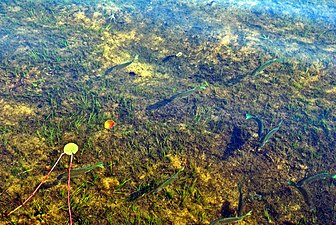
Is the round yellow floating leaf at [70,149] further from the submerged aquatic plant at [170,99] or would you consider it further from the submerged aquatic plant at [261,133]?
the submerged aquatic plant at [261,133]

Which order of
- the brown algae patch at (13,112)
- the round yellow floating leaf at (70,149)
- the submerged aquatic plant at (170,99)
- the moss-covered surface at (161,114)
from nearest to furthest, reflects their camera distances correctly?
the moss-covered surface at (161,114) < the round yellow floating leaf at (70,149) < the brown algae patch at (13,112) < the submerged aquatic plant at (170,99)

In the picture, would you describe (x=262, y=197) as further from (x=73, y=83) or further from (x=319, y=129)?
(x=73, y=83)

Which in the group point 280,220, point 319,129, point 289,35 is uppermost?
point 289,35

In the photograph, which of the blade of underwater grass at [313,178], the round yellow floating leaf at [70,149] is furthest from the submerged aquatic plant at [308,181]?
the round yellow floating leaf at [70,149]

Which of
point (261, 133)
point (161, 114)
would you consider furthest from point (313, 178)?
point (161, 114)

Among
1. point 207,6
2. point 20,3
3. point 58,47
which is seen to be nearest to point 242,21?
point 207,6

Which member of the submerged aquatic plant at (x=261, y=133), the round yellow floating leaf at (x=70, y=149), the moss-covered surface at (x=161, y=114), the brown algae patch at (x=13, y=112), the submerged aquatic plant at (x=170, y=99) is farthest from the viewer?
the submerged aquatic plant at (x=170, y=99)

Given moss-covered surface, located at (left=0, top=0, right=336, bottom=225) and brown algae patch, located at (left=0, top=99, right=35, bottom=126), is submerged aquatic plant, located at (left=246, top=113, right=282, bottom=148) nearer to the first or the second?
moss-covered surface, located at (left=0, top=0, right=336, bottom=225)
